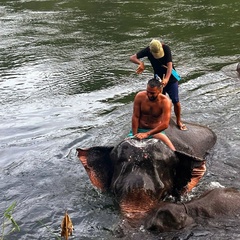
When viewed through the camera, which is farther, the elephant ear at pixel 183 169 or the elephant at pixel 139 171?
the elephant ear at pixel 183 169

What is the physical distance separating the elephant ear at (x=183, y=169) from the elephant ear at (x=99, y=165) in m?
0.89

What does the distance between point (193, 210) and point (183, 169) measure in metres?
0.99

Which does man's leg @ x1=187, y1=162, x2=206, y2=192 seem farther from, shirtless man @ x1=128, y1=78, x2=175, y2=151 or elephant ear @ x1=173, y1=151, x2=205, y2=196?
shirtless man @ x1=128, y1=78, x2=175, y2=151

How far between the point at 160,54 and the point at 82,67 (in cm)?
703

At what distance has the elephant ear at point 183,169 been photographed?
623 cm

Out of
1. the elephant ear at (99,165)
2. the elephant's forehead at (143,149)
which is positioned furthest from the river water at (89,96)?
the elephant's forehead at (143,149)

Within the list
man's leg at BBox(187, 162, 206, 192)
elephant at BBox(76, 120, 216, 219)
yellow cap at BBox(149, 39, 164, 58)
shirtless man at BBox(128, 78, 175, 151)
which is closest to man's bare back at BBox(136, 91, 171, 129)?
shirtless man at BBox(128, 78, 175, 151)

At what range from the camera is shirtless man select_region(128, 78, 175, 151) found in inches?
267

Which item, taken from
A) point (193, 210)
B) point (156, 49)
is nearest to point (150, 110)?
point (156, 49)

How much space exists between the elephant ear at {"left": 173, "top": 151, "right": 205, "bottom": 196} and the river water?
880 millimetres

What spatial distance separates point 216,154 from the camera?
27.7 ft

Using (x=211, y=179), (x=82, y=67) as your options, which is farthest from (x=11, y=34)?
(x=211, y=179)

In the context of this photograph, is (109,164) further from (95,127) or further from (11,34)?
(11,34)

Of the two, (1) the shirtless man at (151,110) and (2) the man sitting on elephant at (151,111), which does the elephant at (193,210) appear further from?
(1) the shirtless man at (151,110)
